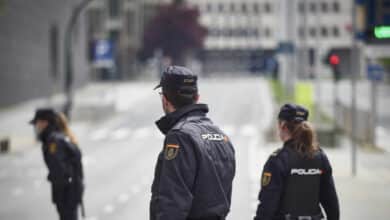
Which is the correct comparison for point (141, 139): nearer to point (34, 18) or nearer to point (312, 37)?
point (34, 18)

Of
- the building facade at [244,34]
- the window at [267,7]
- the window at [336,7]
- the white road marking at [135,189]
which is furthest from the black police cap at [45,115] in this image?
the window at [267,7]

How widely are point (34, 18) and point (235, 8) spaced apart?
2662 inches

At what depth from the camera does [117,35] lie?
103m

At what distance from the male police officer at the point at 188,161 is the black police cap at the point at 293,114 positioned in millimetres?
1624

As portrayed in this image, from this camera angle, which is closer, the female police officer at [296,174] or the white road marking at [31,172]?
the female police officer at [296,174]

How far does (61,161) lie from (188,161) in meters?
5.58

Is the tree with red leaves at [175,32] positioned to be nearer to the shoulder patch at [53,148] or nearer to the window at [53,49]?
the window at [53,49]

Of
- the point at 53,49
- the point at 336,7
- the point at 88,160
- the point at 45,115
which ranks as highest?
the point at 336,7

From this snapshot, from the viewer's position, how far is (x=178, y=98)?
222 inches

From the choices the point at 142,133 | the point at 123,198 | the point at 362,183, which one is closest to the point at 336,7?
the point at 142,133

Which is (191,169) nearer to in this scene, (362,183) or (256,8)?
(362,183)

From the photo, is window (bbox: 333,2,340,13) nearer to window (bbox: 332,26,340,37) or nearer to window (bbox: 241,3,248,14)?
window (bbox: 332,26,340,37)

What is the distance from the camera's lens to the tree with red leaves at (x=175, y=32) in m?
114

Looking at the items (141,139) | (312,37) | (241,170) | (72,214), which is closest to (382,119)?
(141,139)
